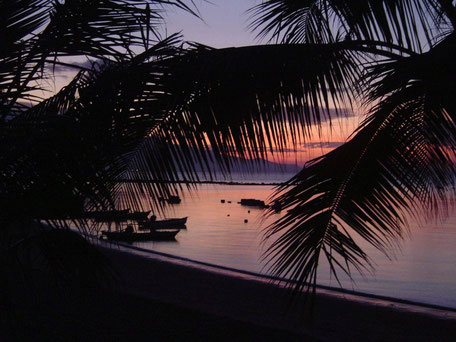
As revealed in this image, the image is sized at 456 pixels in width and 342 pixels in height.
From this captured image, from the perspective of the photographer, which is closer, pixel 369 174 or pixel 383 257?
pixel 369 174

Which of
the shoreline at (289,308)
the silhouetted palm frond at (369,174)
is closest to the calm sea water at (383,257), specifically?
the shoreline at (289,308)

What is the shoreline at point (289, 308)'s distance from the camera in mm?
7945

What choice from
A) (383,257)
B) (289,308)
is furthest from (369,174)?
(383,257)

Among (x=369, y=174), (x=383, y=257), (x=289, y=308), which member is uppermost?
(x=369, y=174)

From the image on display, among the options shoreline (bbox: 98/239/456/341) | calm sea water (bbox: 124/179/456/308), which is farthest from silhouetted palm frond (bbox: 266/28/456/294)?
calm sea water (bbox: 124/179/456/308)

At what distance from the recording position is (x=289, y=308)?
8.56 meters

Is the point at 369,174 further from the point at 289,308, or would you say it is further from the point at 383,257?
the point at 383,257

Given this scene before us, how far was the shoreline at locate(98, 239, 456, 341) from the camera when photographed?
795 centimetres

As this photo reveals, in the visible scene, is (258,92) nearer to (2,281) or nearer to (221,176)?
(221,176)

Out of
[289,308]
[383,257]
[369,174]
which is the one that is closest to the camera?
[369,174]

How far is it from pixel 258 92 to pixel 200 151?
19.0 inches

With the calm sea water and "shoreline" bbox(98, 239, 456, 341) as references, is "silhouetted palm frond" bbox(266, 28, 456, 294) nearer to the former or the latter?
"shoreline" bbox(98, 239, 456, 341)

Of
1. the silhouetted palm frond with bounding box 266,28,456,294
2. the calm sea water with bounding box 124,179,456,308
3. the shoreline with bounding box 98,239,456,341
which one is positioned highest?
the silhouetted palm frond with bounding box 266,28,456,294

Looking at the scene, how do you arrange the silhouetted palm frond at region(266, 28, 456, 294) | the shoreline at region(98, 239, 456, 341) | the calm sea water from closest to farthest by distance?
the silhouetted palm frond at region(266, 28, 456, 294)
the shoreline at region(98, 239, 456, 341)
the calm sea water
